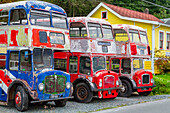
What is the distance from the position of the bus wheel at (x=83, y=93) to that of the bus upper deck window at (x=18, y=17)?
14.9ft

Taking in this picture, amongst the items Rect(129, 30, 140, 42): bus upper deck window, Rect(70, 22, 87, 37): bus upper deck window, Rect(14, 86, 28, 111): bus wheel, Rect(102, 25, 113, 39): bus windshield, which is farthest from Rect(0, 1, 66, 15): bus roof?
Rect(129, 30, 140, 42): bus upper deck window

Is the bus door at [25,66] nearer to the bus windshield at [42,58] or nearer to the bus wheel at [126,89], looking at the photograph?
the bus windshield at [42,58]

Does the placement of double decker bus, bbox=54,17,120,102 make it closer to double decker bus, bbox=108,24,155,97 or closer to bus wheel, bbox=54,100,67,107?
bus wheel, bbox=54,100,67,107

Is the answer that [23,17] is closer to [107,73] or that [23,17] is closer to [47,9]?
[47,9]

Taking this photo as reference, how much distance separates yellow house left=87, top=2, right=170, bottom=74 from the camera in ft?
94.1

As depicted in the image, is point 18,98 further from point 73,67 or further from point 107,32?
point 107,32

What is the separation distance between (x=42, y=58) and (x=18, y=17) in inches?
72.4

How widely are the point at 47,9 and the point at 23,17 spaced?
112 centimetres

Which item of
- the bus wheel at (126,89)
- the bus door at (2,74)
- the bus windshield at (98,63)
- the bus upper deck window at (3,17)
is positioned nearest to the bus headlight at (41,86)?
the bus door at (2,74)

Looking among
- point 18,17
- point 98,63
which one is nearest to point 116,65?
point 98,63

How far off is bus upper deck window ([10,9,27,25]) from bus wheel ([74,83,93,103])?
4556 mm

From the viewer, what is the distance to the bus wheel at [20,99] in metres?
11.8

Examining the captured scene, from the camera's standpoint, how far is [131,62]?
18250 millimetres

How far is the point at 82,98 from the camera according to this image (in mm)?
15242
